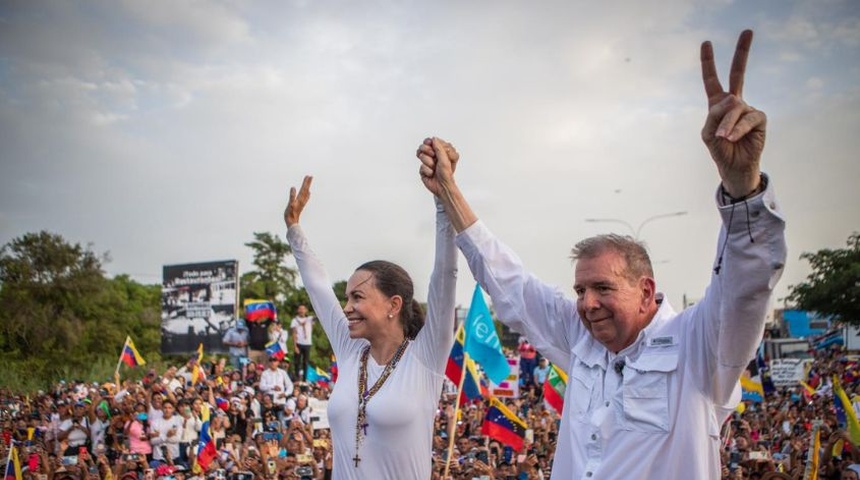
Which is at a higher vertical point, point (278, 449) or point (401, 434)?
point (401, 434)

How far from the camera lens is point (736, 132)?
2.06m

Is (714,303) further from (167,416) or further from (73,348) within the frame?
(73,348)

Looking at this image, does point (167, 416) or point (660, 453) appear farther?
point (167, 416)

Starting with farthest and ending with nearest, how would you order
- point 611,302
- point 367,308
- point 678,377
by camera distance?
point 367,308 → point 611,302 → point 678,377

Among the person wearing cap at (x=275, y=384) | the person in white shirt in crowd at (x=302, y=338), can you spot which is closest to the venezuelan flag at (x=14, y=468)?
the person wearing cap at (x=275, y=384)

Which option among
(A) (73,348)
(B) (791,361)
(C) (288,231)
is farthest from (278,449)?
(A) (73,348)

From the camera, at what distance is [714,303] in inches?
90.8

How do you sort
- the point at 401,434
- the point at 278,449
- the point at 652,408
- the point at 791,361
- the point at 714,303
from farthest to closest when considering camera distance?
the point at 791,361, the point at 278,449, the point at 401,434, the point at 652,408, the point at 714,303

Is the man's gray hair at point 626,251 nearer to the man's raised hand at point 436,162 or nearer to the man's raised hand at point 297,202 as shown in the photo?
the man's raised hand at point 436,162

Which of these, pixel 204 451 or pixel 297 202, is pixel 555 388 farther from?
pixel 297 202

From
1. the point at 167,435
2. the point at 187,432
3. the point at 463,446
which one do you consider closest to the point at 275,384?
the point at 187,432

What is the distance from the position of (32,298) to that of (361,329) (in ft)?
148

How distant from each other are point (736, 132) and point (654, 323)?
823mm

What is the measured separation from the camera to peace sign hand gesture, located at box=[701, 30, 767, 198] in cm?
208
